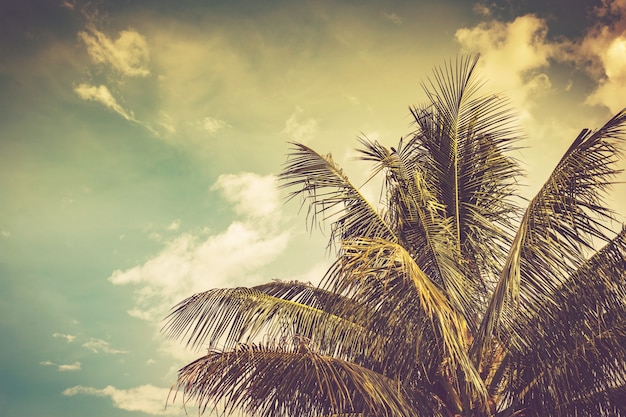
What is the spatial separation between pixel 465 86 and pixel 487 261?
2.36m

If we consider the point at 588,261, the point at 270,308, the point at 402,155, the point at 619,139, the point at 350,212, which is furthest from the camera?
the point at 402,155

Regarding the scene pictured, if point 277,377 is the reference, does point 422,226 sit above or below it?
above

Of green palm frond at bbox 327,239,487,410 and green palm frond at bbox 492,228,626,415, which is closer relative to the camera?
green palm frond at bbox 327,239,487,410

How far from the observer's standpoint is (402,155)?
298 inches

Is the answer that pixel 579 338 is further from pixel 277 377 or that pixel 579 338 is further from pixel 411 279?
pixel 277 377

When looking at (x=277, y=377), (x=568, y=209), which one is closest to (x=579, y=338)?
(x=568, y=209)

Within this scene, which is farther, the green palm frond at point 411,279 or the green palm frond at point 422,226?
the green palm frond at point 422,226

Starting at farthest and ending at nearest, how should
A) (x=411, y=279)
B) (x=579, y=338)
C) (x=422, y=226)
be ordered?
(x=422, y=226) < (x=579, y=338) < (x=411, y=279)

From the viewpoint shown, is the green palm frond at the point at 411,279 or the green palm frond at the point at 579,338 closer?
the green palm frond at the point at 411,279

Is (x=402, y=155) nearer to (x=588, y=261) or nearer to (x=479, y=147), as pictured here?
(x=479, y=147)

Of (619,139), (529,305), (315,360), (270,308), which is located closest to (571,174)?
(619,139)

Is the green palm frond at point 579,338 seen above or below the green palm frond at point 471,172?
below

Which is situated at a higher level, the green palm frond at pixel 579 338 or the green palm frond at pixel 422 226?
the green palm frond at pixel 422 226

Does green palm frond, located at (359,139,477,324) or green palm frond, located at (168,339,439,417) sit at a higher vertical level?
green palm frond, located at (359,139,477,324)
